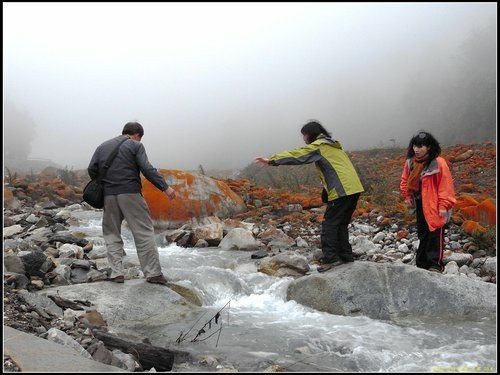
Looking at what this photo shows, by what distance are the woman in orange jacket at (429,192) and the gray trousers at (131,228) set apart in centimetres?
326

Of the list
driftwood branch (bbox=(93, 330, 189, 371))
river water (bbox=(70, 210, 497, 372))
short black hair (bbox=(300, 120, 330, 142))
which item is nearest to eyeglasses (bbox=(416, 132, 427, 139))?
short black hair (bbox=(300, 120, 330, 142))

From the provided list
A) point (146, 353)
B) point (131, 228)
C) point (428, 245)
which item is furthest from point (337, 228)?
point (146, 353)

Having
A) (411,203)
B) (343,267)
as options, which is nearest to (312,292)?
(343,267)

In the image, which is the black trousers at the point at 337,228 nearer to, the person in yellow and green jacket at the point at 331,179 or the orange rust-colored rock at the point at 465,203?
the person in yellow and green jacket at the point at 331,179

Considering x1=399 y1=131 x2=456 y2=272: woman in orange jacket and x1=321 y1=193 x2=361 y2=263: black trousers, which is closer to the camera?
x1=399 y1=131 x2=456 y2=272: woman in orange jacket

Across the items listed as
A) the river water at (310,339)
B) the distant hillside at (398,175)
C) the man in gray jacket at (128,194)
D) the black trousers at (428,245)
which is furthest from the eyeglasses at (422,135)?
the distant hillside at (398,175)

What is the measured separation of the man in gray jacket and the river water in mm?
877

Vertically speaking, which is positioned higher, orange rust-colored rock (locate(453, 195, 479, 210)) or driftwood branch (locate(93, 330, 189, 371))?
orange rust-colored rock (locate(453, 195, 479, 210))

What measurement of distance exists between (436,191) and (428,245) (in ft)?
2.35

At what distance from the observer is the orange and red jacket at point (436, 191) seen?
520 centimetres

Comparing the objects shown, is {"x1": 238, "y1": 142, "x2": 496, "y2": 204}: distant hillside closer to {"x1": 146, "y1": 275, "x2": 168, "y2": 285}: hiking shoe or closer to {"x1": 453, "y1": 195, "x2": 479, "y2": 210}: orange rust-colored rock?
{"x1": 453, "y1": 195, "x2": 479, "y2": 210}: orange rust-colored rock

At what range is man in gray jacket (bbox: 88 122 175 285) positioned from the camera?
17.4 ft

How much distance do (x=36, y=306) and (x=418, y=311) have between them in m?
3.93

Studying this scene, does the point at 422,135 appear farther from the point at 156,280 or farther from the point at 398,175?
the point at 398,175
